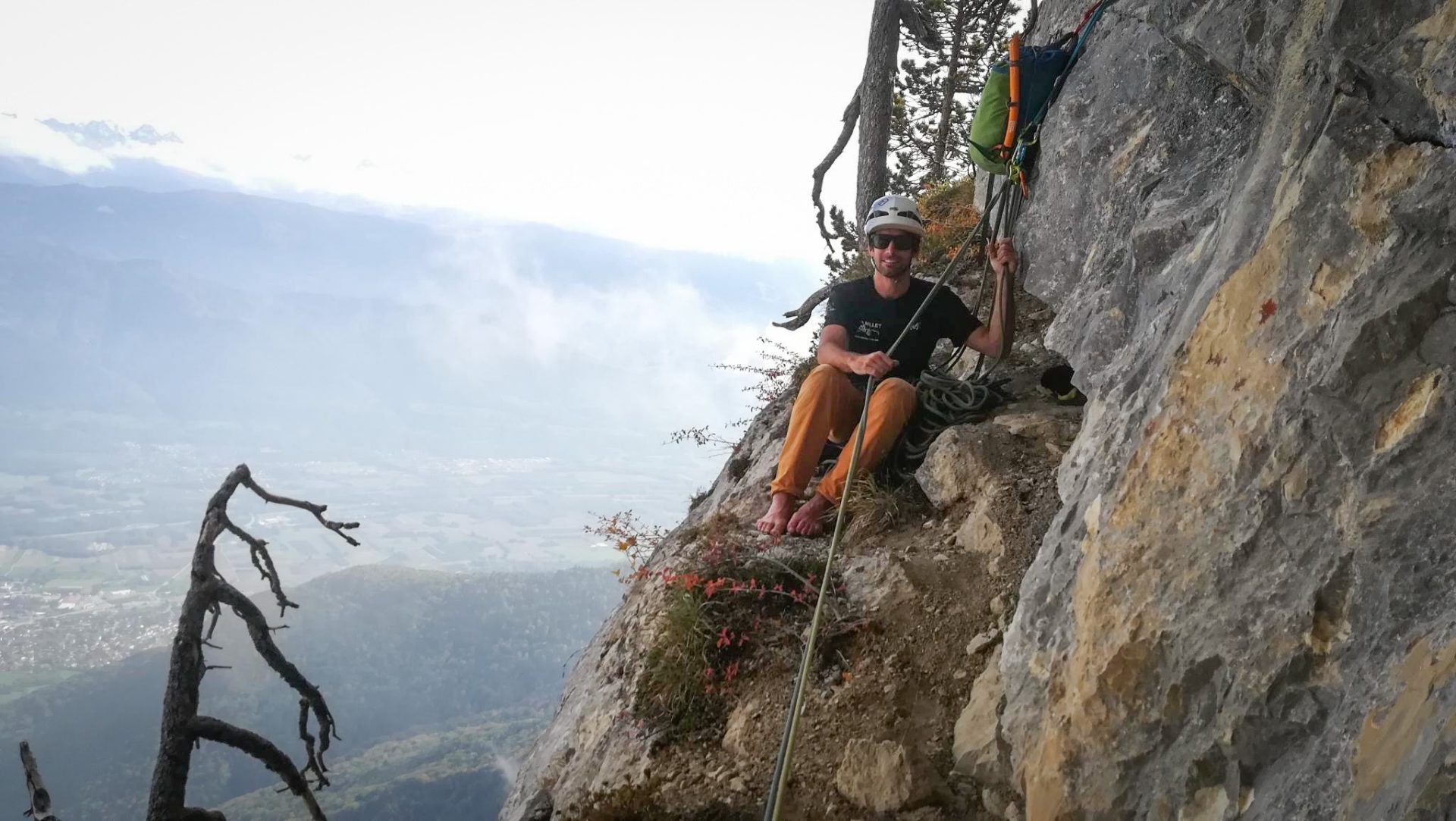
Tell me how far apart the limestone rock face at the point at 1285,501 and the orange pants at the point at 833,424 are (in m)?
1.57

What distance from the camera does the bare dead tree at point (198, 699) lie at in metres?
5.15

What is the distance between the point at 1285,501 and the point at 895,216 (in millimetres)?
3196

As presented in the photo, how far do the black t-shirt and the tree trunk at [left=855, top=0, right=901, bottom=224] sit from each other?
14.4ft

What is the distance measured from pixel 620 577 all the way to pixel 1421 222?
5.00 metres

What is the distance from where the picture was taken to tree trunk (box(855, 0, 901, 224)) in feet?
29.2

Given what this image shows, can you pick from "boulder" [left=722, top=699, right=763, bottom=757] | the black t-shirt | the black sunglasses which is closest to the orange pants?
the black t-shirt

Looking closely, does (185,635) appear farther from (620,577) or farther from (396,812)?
(396,812)

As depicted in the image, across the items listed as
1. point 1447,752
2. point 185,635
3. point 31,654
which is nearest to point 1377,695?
point 1447,752

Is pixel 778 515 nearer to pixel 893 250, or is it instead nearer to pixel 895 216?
pixel 893 250

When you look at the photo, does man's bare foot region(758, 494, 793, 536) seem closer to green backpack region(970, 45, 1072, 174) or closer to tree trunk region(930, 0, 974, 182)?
green backpack region(970, 45, 1072, 174)

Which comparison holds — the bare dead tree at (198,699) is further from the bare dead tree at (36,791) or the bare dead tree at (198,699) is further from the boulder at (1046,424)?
the boulder at (1046,424)

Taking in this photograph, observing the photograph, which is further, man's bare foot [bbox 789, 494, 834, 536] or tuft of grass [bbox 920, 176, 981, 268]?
tuft of grass [bbox 920, 176, 981, 268]

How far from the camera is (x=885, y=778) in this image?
296 cm

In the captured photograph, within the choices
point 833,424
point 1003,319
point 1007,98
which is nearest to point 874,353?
point 833,424
